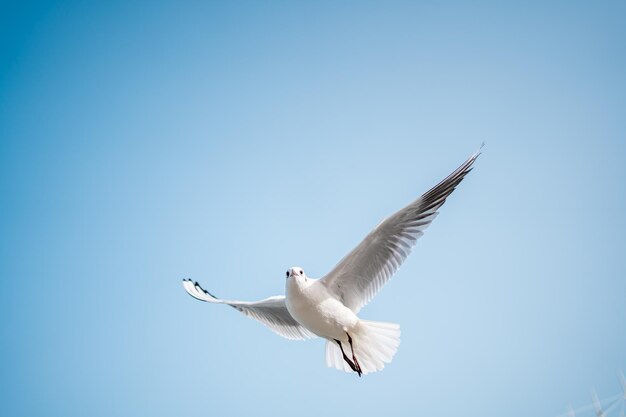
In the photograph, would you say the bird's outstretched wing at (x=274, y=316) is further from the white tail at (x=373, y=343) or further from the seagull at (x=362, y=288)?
the white tail at (x=373, y=343)

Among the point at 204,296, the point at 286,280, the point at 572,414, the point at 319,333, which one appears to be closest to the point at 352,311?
the point at 319,333

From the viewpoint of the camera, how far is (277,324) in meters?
6.41

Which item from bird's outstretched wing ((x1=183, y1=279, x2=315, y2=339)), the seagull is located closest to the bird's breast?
the seagull

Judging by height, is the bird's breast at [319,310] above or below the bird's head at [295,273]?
below

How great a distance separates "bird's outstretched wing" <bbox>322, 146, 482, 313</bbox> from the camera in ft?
17.5

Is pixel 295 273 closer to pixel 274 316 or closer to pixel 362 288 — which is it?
pixel 362 288

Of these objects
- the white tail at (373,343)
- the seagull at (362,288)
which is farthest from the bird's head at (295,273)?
the white tail at (373,343)

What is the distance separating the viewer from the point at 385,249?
5.47m

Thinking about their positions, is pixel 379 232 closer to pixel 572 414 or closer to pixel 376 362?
pixel 376 362

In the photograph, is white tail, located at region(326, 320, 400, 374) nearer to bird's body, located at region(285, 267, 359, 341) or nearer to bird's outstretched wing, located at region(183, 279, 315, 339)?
bird's body, located at region(285, 267, 359, 341)

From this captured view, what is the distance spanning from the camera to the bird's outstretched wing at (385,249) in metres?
5.34

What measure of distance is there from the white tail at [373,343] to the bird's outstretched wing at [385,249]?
0.24 meters

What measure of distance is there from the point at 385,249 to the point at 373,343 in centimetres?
83

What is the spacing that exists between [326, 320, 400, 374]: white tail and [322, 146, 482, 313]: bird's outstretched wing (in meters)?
0.24
